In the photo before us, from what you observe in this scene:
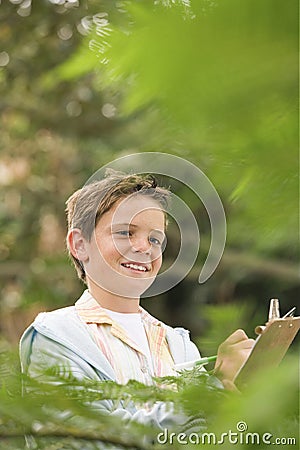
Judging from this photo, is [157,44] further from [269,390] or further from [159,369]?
[159,369]

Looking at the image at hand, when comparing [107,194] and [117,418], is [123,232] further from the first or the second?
[117,418]

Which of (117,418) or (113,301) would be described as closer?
(117,418)

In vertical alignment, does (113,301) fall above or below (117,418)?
below

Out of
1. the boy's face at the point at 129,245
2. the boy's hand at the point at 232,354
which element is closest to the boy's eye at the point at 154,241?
the boy's face at the point at 129,245

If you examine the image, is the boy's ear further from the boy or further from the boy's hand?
the boy's hand

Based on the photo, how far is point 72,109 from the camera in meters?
2.03

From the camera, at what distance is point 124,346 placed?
0.46m

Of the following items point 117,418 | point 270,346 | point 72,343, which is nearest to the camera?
point 117,418

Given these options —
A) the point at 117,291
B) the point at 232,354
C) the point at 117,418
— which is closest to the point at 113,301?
the point at 117,291

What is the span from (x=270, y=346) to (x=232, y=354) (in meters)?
0.02

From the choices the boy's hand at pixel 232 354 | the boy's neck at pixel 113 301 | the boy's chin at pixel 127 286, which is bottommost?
the boy's neck at pixel 113 301

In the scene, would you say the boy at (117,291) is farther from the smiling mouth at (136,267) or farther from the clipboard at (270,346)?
the clipboard at (270,346)

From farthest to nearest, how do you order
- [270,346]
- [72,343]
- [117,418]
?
[72,343] < [270,346] < [117,418]

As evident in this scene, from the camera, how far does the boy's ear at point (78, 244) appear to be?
0.49 m
